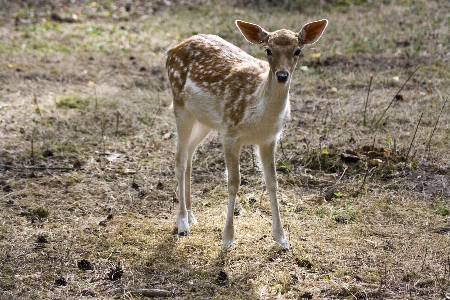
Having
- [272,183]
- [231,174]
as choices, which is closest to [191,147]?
[231,174]

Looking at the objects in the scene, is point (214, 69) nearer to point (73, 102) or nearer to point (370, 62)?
point (73, 102)

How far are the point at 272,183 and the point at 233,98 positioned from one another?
0.78m

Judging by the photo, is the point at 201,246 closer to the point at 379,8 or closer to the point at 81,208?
the point at 81,208

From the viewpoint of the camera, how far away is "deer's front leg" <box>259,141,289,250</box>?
17.1 feet

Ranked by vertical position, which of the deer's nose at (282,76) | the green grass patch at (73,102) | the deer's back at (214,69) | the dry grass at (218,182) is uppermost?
the deer's nose at (282,76)

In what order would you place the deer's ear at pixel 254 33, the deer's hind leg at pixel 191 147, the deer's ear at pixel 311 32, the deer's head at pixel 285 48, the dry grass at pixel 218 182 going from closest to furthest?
1. the deer's head at pixel 285 48
2. the dry grass at pixel 218 182
3. the deer's ear at pixel 311 32
4. the deer's ear at pixel 254 33
5. the deer's hind leg at pixel 191 147

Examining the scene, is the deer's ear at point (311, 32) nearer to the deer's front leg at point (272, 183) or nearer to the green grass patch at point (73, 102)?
the deer's front leg at point (272, 183)

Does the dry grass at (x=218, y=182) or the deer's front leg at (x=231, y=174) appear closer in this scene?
the dry grass at (x=218, y=182)

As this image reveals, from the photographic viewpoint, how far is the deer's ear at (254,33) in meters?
5.00

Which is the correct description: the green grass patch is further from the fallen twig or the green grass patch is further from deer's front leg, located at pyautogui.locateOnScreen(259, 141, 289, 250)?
the fallen twig

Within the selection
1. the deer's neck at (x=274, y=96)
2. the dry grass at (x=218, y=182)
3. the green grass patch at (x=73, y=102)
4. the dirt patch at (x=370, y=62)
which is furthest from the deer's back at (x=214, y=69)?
the dirt patch at (x=370, y=62)

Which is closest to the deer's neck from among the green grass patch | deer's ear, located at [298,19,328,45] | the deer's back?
the deer's back

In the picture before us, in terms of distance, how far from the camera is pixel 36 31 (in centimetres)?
1177

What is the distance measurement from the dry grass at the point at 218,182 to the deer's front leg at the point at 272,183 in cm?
11
